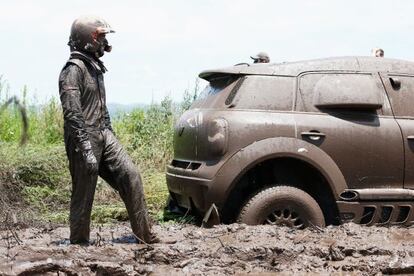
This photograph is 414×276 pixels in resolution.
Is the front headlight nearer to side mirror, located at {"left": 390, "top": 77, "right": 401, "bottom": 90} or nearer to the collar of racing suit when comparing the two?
the collar of racing suit

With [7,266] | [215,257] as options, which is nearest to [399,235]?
[215,257]

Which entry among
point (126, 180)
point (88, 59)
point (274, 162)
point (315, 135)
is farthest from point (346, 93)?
point (88, 59)

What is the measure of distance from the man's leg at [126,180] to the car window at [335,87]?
2011mm

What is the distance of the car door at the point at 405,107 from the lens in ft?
24.3

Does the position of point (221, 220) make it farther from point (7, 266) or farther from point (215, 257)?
point (7, 266)

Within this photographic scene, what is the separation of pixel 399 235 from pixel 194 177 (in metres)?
2.03

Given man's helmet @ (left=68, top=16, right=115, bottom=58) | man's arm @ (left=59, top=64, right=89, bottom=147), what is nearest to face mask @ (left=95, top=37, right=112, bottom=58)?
man's helmet @ (left=68, top=16, right=115, bottom=58)

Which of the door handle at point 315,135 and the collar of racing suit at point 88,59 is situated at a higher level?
the collar of racing suit at point 88,59

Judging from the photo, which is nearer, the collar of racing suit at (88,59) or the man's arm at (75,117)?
the man's arm at (75,117)

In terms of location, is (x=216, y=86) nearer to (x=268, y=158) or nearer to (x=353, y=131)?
(x=268, y=158)

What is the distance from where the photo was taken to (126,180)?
6.21 meters

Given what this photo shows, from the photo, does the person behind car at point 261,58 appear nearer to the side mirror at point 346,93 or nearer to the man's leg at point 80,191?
the side mirror at point 346,93

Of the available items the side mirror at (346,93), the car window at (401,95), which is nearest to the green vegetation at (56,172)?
the side mirror at (346,93)

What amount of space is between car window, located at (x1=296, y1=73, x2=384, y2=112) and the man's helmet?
220 centimetres
